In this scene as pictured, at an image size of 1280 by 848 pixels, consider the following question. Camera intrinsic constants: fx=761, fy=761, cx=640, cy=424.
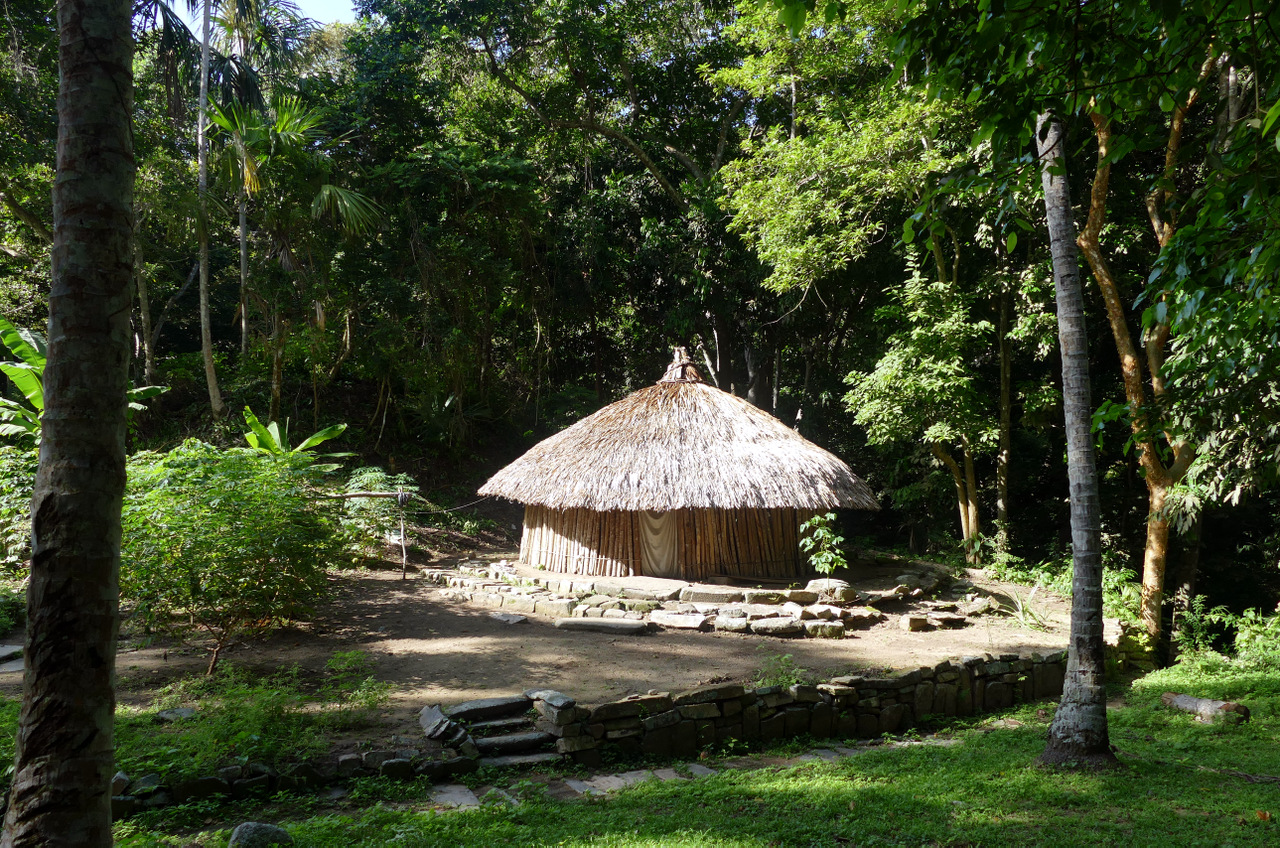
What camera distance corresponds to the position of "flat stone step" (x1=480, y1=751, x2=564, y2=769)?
4.80 m

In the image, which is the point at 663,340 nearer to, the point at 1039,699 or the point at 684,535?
the point at 684,535

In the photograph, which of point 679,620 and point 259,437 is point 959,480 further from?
point 259,437

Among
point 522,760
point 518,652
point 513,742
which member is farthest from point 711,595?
point 522,760

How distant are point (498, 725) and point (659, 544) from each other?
547 cm

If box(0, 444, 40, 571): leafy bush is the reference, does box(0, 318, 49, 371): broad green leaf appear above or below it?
above

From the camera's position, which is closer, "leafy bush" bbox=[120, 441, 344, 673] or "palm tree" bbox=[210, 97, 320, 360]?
"leafy bush" bbox=[120, 441, 344, 673]

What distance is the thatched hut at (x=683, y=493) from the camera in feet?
32.7

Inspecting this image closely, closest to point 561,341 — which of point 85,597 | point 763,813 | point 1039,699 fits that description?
point 1039,699

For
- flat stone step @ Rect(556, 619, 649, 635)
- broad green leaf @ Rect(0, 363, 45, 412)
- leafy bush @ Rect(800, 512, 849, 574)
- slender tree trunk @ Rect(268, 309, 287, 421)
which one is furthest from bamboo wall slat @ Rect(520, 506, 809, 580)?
broad green leaf @ Rect(0, 363, 45, 412)

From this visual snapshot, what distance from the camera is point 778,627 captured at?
834 centimetres

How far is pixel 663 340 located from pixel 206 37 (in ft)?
32.5

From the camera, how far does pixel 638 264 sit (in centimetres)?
1558

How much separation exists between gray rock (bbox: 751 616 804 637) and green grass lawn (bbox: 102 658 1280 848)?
3.00m

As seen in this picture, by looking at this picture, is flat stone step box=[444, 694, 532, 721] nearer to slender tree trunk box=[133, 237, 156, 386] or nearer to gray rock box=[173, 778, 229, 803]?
gray rock box=[173, 778, 229, 803]
